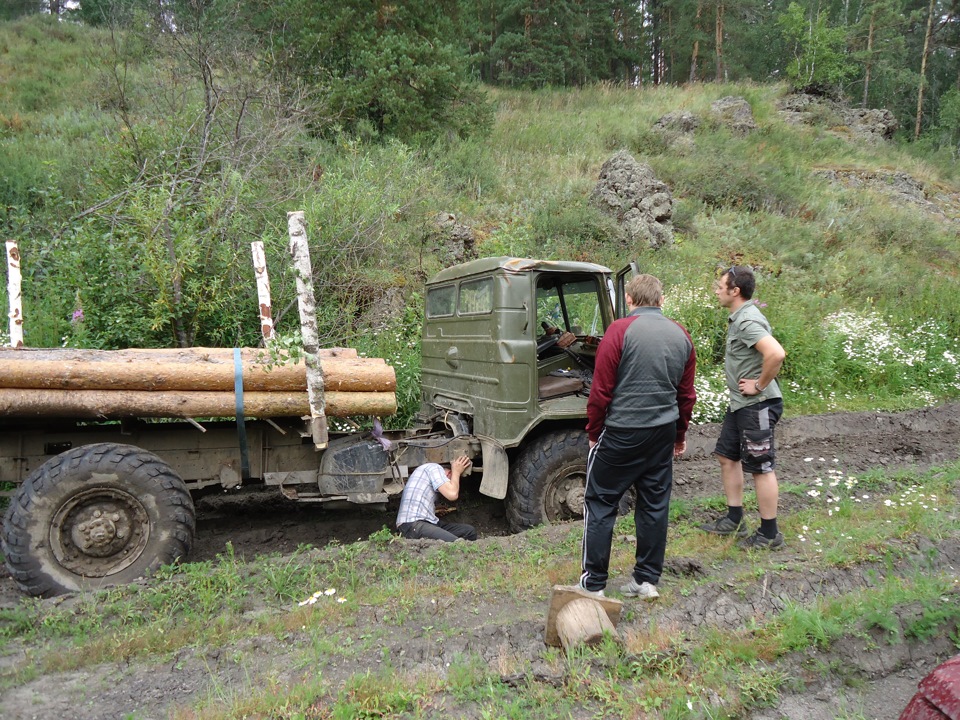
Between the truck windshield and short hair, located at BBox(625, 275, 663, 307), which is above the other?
short hair, located at BBox(625, 275, 663, 307)

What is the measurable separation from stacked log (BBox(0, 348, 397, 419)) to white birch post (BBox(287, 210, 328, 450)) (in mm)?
199

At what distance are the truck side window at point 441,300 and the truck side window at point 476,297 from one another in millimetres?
208

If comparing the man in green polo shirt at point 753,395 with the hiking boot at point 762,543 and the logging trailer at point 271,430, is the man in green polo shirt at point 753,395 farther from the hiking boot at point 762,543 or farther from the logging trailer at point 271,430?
the logging trailer at point 271,430

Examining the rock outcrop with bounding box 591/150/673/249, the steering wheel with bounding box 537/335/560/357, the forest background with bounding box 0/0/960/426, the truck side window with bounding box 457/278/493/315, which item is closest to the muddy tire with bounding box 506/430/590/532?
the steering wheel with bounding box 537/335/560/357

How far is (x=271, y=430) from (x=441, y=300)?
230 cm

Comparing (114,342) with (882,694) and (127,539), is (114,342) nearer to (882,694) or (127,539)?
(127,539)

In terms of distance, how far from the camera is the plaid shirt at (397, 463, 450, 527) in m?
5.31

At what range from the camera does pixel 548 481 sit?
5586 mm

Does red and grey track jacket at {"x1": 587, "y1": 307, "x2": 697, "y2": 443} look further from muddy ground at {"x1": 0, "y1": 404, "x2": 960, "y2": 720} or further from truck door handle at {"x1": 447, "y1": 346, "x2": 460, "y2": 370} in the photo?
truck door handle at {"x1": 447, "y1": 346, "x2": 460, "y2": 370}

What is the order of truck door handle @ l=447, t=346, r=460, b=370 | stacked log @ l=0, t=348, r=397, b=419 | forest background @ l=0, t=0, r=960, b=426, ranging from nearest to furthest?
stacked log @ l=0, t=348, r=397, b=419 → truck door handle @ l=447, t=346, r=460, b=370 → forest background @ l=0, t=0, r=960, b=426

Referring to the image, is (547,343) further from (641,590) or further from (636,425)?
(641,590)

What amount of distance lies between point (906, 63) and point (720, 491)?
38753mm

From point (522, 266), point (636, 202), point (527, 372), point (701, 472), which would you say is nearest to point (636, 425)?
point (527, 372)

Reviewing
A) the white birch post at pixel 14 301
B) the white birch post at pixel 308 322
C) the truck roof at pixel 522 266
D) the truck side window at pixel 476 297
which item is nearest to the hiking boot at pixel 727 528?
the truck roof at pixel 522 266
